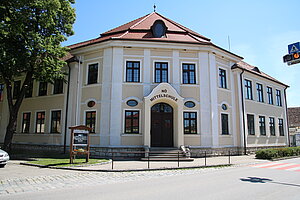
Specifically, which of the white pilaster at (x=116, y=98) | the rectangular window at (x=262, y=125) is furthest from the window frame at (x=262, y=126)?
the white pilaster at (x=116, y=98)

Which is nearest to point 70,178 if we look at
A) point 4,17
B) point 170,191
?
point 170,191

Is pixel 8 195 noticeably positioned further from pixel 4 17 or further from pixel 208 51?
pixel 208 51

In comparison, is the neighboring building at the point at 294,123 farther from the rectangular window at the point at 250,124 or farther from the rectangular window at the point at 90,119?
the rectangular window at the point at 90,119

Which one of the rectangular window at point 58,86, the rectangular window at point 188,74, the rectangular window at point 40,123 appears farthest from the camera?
the rectangular window at point 40,123

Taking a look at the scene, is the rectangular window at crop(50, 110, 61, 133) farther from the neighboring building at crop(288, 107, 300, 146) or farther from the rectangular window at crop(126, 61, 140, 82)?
the neighboring building at crop(288, 107, 300, 146)

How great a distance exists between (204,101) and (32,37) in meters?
14.2

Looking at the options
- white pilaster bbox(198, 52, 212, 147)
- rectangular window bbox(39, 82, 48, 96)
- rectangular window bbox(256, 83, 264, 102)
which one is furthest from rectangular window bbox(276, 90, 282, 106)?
rectangular window bbox(39, 82, 48, 96)

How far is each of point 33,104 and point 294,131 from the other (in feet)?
125

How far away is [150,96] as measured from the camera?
18234 mm

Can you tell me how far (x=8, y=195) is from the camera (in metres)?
6.71

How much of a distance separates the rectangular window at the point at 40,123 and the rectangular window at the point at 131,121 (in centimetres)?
931

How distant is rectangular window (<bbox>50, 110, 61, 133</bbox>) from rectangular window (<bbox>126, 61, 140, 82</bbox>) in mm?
7690

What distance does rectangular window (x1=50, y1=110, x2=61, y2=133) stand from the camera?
21.5 meters

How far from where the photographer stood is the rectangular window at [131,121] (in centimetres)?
1853
